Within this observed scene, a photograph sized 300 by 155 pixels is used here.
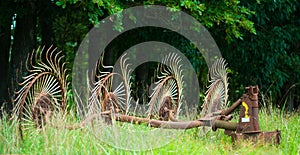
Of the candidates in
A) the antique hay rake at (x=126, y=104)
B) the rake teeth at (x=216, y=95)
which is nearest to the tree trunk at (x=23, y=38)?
the antique hay rake at (x=126, y=104)

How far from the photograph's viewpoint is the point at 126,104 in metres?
6.49

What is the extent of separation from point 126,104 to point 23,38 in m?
4.46

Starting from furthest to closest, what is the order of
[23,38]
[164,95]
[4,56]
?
[4,56], [23,38], [164,95]

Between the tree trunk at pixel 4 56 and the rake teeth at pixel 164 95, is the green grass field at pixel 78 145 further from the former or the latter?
the tree trunk at pixel 4 56

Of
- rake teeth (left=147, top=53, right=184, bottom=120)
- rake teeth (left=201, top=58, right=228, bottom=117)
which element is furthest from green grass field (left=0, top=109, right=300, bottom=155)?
rake teeth (left=201, top=58, right=228, bottom=117)

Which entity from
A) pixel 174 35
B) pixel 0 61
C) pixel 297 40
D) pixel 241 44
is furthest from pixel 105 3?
pixel 297 40

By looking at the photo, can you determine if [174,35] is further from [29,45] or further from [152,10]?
[29,45]

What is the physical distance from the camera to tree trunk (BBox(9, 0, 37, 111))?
32.2ft

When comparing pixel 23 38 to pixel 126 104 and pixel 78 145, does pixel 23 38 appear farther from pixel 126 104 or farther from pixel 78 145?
pixel 78 145

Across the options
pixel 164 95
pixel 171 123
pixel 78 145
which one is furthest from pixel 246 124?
pixel 78 145

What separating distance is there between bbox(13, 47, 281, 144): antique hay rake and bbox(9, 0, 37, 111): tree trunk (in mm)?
3257

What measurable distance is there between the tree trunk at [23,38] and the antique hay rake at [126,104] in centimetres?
326

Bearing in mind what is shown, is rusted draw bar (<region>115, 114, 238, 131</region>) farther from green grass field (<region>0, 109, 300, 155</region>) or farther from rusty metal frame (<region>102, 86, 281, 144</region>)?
green grass field (<region>0, 109, 300, 155</region>)

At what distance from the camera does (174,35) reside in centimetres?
1188
